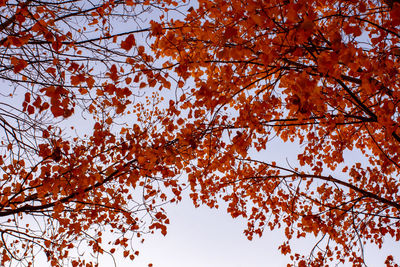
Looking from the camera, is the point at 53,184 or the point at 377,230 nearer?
the point at 53,184

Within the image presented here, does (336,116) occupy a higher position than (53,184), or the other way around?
(336,116)

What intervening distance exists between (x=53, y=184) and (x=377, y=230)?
19.9 ft

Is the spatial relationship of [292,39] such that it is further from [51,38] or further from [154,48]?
[51,38]

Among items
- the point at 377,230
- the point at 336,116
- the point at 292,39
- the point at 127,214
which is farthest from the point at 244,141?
the point at 377,230

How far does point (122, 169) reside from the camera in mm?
3619

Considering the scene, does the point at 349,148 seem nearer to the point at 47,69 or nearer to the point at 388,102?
the point at 388,102

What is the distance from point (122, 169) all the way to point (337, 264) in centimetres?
415

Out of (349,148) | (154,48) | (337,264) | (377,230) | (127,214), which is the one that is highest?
(154,48)

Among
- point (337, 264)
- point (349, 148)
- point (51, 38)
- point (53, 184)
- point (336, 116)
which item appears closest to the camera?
point (51, 38)

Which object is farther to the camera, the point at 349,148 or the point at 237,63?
the point at 349,148

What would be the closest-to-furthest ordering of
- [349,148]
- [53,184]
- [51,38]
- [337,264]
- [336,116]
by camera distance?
[51,38] < [53,184] < [336,116] < [337,264] < [349,148]

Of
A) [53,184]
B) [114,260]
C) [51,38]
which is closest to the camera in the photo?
[51,38]

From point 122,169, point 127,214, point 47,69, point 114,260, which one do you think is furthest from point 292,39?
point 114,260

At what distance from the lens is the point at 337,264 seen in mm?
4703
